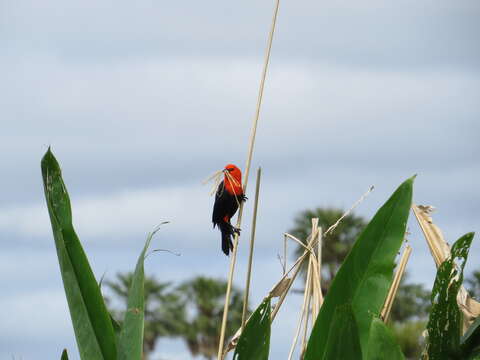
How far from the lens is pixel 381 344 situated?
5.47 feet

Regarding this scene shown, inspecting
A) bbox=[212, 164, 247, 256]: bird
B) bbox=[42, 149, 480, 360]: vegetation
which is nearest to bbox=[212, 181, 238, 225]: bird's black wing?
bbox=[212, 164, 247, 256]: bird

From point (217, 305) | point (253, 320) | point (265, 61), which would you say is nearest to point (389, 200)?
point (253, 320)

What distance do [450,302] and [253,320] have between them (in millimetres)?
455

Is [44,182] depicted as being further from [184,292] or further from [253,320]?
[184,292]

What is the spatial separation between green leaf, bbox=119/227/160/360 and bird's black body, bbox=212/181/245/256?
1.76 metres

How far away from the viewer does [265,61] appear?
7.30 feet

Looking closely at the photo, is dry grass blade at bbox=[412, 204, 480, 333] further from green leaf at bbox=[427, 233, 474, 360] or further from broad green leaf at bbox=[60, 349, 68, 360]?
broad green leaf at bbox=[60, 349, 68, 360]

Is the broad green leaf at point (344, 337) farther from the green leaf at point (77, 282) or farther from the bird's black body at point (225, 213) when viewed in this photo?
the bird's black body at point (225, 213)

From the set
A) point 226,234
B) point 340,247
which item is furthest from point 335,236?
point 226,234

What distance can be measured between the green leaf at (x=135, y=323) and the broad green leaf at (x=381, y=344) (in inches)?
20.4

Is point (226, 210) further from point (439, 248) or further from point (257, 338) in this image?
point (257, 338)

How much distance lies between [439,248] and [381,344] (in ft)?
1.81

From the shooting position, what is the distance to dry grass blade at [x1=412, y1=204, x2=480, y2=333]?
2.01 metres

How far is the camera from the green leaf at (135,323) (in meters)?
1.79
